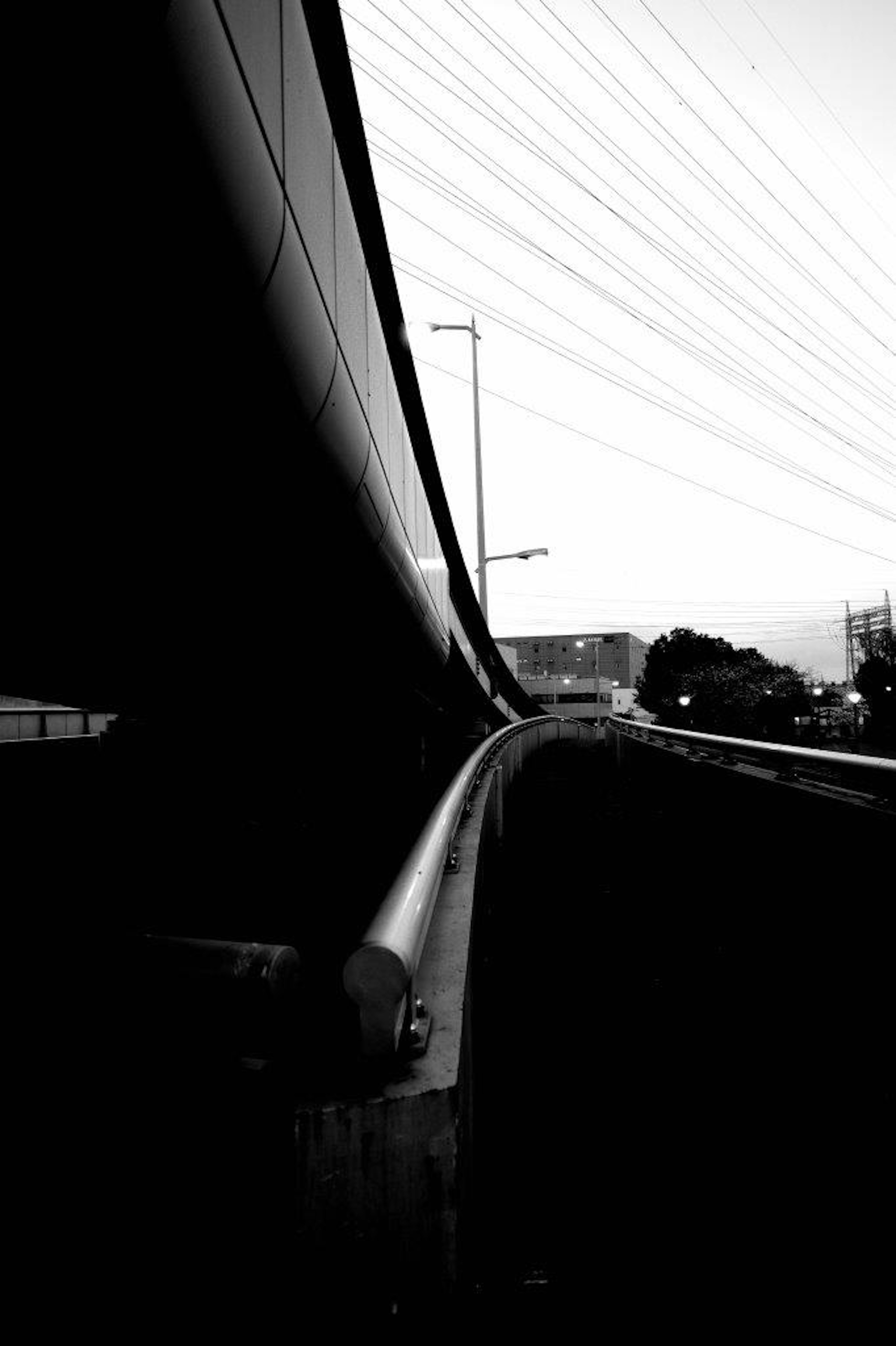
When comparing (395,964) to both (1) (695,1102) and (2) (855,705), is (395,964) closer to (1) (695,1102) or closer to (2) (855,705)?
(1) (695,1102)

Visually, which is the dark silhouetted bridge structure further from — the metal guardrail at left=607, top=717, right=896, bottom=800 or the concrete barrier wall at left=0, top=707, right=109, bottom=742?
the concrete barrier wall at left=0, top=707, right=109, bottom=742

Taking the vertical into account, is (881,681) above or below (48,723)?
above

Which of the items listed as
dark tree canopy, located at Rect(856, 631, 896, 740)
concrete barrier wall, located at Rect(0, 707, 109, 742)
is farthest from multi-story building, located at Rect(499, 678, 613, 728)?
concrete barrier wall, located at Rect(0, 707, 109, 742)

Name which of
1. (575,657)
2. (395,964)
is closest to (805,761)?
(395,964)

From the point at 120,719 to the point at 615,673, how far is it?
127538 millimetres

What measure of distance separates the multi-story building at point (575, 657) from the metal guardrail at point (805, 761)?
118 meters

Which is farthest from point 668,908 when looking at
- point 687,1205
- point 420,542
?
point 420,542

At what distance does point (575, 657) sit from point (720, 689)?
237ft

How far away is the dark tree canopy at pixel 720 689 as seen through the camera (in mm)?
38688

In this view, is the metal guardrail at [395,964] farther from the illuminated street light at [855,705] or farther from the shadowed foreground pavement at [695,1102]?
the illuminated street light at [855,705]

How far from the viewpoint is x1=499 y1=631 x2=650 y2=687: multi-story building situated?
12938cm

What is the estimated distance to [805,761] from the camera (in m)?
4.18

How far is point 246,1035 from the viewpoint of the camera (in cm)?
151

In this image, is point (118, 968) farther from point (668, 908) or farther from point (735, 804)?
point (735, 804)
